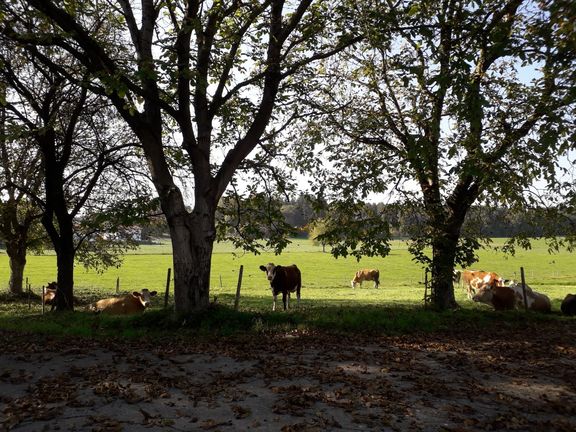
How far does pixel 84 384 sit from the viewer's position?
24.2ft

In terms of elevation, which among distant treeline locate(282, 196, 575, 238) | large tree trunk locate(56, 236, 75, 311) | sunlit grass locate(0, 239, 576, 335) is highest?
distant treeline locate(282, 196, 575, 238)

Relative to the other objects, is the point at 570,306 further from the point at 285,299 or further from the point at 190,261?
the point at 190,261

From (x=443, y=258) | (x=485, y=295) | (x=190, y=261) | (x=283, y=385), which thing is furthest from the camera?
(x=485, y=295)

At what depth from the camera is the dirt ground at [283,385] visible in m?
6.03

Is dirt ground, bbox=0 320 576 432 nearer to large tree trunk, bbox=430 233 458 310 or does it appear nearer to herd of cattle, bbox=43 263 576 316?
large tree trunk, bbox=430 233 458 310

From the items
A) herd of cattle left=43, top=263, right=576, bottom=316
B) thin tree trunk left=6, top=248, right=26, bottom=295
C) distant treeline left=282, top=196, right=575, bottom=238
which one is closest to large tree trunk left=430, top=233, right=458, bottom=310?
distant treeline left=282, top=196, right=575, bottom=238

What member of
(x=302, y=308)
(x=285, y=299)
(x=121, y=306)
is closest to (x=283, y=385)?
(x=302, y=308)

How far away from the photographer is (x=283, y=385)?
7.64m

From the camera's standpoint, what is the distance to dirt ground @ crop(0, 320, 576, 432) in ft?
19.8

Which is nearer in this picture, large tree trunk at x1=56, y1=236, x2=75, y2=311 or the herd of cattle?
large tree trunk at x1=56, y1=236, x2=75, y2=311

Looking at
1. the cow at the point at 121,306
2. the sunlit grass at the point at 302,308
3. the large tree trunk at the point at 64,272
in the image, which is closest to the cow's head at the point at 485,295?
the sunlit grass at the point at 302,308

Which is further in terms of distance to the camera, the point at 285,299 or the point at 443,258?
the point at 285,299

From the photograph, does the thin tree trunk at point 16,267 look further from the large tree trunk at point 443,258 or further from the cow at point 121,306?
the large tree trunk at point 443,258

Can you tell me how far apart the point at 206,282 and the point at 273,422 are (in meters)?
7.86
